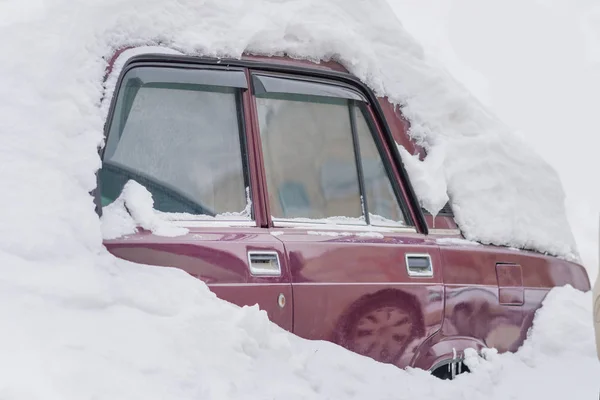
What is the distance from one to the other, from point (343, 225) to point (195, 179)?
73cm

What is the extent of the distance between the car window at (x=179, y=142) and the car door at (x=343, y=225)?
0.15 meters

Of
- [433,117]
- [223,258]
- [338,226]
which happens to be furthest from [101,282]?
[433,117]

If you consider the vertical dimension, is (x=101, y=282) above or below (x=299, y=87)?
below

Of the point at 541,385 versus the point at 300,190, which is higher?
the point at 300,190

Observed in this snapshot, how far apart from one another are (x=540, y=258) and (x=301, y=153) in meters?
1.44

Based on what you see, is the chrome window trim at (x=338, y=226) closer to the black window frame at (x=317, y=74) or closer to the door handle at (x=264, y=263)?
the black window frame at (x=317, y=74)

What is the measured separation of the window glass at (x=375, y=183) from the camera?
4.04m

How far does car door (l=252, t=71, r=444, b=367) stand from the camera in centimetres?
354

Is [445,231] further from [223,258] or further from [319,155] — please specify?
[223,258]

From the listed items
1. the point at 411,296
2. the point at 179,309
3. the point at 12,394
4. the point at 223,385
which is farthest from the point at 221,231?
the point at 12,394

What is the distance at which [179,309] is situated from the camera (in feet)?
9.97

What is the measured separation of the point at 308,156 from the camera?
3.88m

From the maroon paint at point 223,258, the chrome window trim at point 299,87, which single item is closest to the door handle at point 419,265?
the maroon paint at point 223,258

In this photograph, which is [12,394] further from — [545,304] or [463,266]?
[545,304]
